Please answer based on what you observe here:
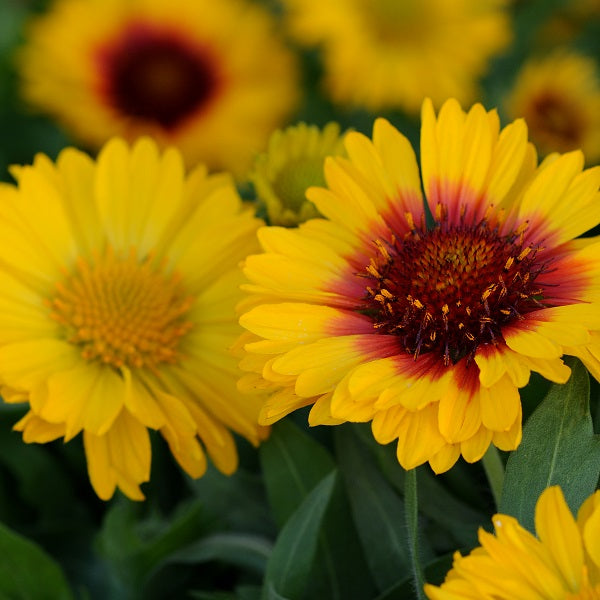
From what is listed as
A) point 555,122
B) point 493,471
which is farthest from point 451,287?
point 555,122

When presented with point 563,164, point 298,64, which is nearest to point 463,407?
point 563,164

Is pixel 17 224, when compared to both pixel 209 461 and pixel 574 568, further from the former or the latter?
pixel 574 568

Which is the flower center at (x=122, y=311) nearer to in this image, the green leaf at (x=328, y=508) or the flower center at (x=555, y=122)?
the green leaf at (x=328, y=508)

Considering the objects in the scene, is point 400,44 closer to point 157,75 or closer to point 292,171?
point 157,75

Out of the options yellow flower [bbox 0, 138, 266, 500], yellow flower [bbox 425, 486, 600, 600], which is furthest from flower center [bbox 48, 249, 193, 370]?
yellow flower [bbox 425, 486, 600, 600]

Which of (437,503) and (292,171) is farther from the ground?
(292,171)

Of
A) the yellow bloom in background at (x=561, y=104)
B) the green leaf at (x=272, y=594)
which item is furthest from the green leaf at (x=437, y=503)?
the yellow bloom in background at (x=561, y=104)
